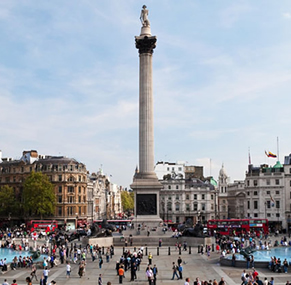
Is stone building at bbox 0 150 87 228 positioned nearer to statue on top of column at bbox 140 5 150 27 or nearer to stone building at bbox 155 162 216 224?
stone building at bbox 155 162 216 224

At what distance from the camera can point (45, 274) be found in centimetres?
2859

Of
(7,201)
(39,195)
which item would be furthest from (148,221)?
(7,201)

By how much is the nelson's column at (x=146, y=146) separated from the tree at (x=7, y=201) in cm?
4380

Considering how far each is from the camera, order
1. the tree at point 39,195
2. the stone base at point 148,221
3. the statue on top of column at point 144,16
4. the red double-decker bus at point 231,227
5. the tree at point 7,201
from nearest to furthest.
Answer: the stone base at point 148,221 < the statue on top of column at point 144,16 < the red double-decker bus at point 231,227 < the tree at point 39,195 < the tree at point 7,201

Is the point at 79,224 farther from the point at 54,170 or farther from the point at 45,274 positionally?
the point at 45,274

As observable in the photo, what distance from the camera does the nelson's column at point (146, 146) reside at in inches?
2346

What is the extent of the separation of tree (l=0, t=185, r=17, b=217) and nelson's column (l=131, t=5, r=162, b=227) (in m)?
43.8

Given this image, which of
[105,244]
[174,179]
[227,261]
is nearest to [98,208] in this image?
[174,179]

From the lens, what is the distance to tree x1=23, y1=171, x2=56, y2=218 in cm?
9038

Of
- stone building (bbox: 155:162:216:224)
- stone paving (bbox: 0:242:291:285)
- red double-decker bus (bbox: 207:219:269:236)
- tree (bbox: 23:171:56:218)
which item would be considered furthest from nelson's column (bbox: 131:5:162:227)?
stone building (bbox: 155:162:216:224)

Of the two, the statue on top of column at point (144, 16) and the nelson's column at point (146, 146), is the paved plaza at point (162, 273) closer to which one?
the nelson's column at point (146, 146)

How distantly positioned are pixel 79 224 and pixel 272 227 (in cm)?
4264

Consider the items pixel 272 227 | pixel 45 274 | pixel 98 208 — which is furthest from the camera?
pixel 98 208

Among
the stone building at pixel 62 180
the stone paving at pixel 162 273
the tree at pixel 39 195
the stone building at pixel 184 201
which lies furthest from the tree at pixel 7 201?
the stone paving at pixel 162 273
